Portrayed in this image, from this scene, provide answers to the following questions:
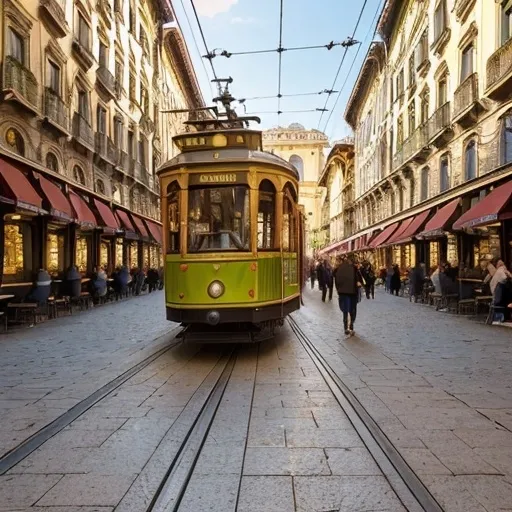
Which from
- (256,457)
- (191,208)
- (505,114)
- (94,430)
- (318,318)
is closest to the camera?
(256,457)

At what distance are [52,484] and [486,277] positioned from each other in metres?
11.7

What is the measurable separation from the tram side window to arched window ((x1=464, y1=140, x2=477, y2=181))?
13153 mm

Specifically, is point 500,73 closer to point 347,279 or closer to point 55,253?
point 347,279

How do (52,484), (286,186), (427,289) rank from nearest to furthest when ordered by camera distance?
(52,484), (286,186), (427,289)

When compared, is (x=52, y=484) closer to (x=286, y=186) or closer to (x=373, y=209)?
(x=286, y=186)

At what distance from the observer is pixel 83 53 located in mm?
20109

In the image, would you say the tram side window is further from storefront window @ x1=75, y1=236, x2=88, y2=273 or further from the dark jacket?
storefront window @ x1=75, y1=236, x2=88, y2=273

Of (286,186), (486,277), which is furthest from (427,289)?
(286,186)

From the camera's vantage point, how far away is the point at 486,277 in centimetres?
1262

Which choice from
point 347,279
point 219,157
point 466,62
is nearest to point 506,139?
point 466,62

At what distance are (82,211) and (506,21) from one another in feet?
48.9

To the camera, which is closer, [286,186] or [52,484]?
[52,484]

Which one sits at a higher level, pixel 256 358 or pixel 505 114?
pixel 505 114

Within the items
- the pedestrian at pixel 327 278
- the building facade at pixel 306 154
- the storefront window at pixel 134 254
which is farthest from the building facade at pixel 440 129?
the building facade at pixel 306 154
